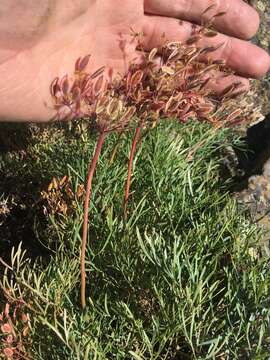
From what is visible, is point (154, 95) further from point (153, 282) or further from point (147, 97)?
point (153, 282)

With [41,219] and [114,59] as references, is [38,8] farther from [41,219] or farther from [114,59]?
[41,219]

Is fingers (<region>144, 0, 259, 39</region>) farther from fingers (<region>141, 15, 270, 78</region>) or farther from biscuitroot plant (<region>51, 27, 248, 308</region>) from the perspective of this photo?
biscuitroot plant (<region>51, 27, 248, 308</region>)

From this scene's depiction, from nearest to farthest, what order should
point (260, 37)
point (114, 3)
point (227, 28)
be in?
point (114, 3)
point (227, 28)
point (260, 37)

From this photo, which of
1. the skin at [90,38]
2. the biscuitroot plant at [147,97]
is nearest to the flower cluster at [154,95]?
the biscuitroot plant at [147,97]

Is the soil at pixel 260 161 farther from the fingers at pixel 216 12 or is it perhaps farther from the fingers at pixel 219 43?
the fingers at pixel 216 12

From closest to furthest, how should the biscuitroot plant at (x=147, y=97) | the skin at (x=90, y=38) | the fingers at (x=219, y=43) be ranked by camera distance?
the biscuitroot plant at (x=147, y=97)
the skin at (x=90, y=38)
the fingers at (x=219, y=43)

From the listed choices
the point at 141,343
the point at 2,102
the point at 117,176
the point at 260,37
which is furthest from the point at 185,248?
the point at 260,37
